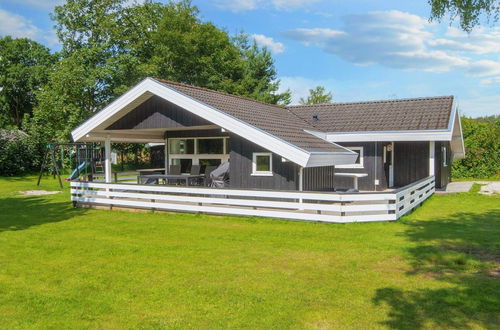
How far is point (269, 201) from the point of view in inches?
404

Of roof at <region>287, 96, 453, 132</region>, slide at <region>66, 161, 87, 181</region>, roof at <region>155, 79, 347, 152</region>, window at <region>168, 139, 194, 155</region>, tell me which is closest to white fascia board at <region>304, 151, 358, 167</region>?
roof at <region>155, 79, 347, 152</region>

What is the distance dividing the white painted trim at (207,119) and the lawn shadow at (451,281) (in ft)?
10.6

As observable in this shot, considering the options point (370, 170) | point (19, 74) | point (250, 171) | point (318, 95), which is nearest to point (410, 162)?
point (370, 170)

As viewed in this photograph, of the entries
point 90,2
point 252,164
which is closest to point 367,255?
point 252,164

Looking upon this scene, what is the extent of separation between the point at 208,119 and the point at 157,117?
2800 millimetres

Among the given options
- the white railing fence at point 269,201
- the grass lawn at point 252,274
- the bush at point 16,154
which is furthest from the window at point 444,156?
the bush at point 16,154

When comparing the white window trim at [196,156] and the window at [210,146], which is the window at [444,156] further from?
the window at [210,146]

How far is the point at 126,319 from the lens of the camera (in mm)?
4324

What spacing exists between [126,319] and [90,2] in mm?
30633

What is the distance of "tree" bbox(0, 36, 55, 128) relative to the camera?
4234 centimetres

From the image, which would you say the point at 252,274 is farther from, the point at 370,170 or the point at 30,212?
the point at 370,170

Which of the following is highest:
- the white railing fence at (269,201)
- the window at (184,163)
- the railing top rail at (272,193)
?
the window at (184,163)

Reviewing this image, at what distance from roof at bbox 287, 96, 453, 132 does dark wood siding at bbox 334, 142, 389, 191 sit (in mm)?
727

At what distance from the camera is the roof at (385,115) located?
1550 centimetres
